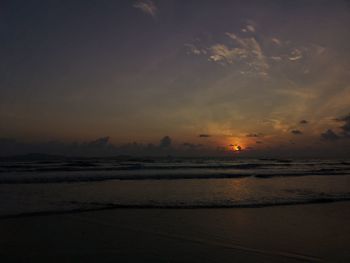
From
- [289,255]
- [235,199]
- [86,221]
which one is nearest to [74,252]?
[86,221]

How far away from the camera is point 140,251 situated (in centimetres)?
681

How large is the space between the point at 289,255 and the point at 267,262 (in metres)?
0.65

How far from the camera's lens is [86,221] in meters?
9.85

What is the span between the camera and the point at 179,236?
792cm

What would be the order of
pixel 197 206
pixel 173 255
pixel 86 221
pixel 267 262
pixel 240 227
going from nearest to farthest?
pixel 267 262, pixel 173 255, pixel 240 227, pixel 86 221, pixel 197 206

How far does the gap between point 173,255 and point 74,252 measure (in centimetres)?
198

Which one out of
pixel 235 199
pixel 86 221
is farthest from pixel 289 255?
pixel 235 199

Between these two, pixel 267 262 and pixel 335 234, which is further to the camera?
pixel 335 234

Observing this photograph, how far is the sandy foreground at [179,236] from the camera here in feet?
21.2

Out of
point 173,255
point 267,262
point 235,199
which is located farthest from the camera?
point 235,199

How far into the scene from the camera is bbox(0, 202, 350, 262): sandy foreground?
646cm

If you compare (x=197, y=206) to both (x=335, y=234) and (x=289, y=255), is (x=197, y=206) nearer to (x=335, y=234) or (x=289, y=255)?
(x=335, y=234)

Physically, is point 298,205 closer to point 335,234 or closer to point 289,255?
point 335,234

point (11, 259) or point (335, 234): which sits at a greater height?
point (335, 234)
